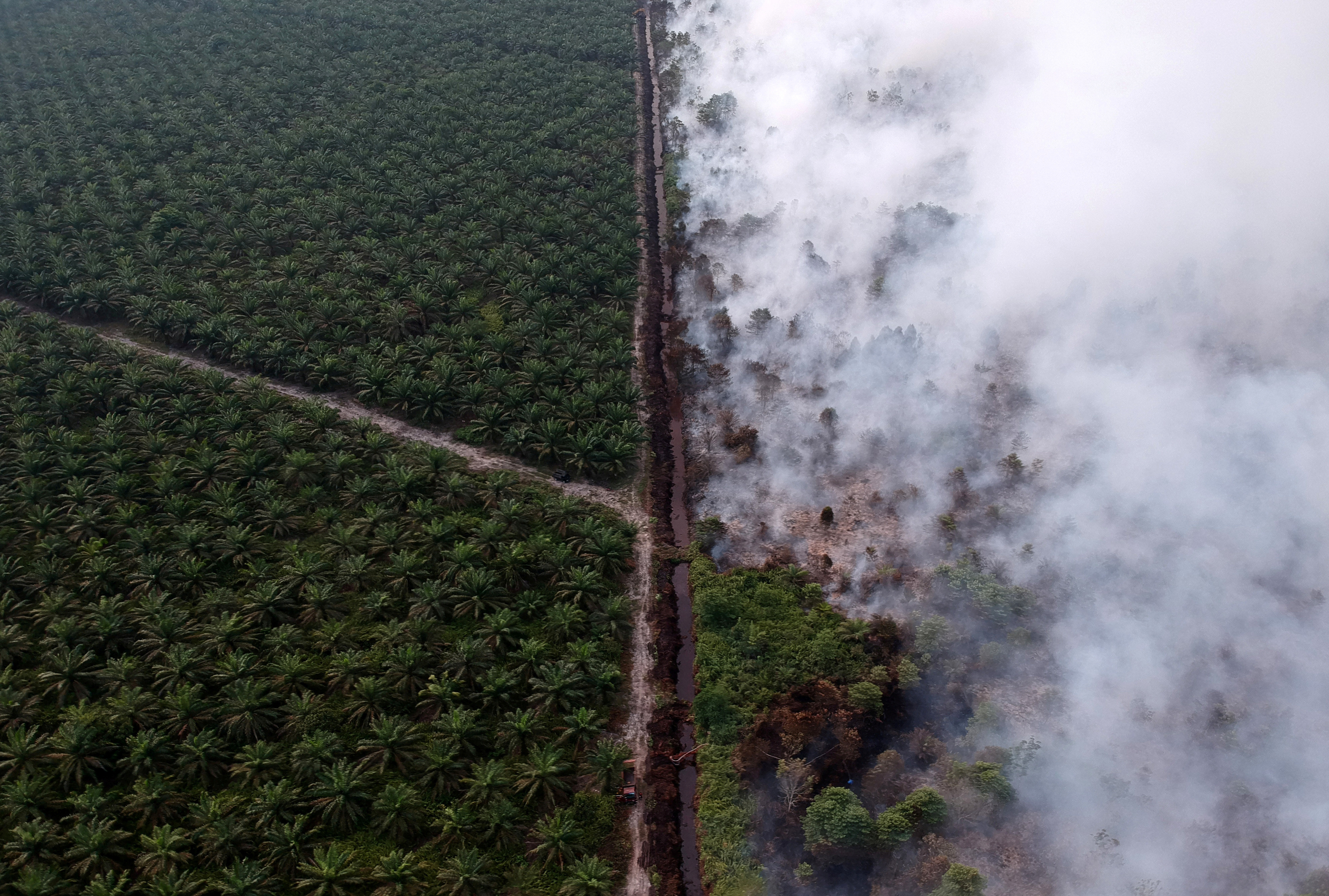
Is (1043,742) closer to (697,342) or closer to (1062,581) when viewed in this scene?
(1062,581)

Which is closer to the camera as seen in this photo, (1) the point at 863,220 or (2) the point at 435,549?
(2) the point at 435,549

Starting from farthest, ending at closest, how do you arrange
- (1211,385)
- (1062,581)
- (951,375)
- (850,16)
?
(850,16) → (951,375) → (1211,385) → (1062,581)

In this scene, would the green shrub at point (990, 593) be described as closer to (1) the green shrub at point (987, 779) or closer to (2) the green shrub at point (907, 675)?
(2) the green shrub at point (907, 675)

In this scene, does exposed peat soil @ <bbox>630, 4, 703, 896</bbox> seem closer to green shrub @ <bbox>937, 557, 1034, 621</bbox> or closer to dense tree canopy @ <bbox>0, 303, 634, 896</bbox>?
dense tree canopy @ <bbox>0, 303, 634, 896</bbox>

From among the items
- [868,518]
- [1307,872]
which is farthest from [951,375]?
[1307,872]

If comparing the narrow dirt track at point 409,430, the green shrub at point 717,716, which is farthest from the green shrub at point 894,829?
the narrow dirt track at point 409,430

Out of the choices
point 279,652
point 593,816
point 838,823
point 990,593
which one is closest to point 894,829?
point 838,823

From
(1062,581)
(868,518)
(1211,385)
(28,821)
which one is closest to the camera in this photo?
(28,821)

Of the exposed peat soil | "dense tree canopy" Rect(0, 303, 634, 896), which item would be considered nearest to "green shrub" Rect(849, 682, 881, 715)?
the exposed peat soil
